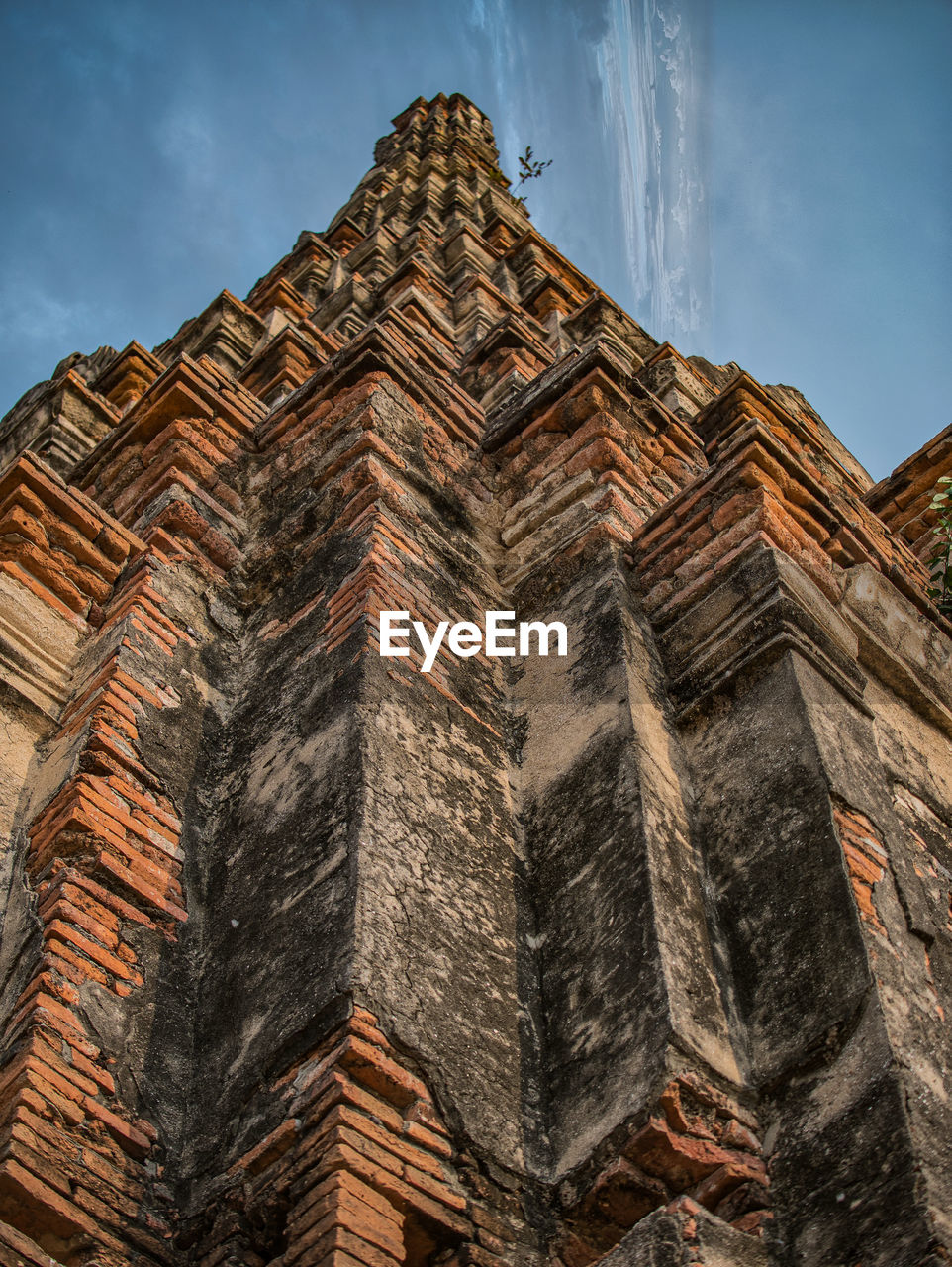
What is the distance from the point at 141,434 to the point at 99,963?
342cm

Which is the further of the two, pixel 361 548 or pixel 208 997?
pixel 361 548

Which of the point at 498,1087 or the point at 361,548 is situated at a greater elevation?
the point at 361,548

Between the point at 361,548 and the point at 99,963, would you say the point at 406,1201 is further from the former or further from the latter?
the point at 361,548

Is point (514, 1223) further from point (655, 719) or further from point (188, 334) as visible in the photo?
point (188, 334)

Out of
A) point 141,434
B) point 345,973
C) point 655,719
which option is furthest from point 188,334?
point 345,973

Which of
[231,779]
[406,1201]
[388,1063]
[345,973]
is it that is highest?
[231,779]

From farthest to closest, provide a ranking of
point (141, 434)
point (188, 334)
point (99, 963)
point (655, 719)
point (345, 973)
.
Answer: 1. point (188, 334)
2. point (141, 434)
3. point (655, 719)
4. point (99, 963)
5. point (345, 973)

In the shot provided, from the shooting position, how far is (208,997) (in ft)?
12.6

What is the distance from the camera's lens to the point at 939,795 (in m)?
5.05

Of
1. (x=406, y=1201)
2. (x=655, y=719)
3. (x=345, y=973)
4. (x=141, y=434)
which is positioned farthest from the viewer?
(x=141, y=434)

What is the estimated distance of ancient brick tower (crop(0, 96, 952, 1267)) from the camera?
125 inches

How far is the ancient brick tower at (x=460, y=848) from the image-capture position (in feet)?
10.4

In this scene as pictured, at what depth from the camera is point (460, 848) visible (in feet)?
13.4

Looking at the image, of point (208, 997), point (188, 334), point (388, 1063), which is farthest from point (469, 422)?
point (188, 334)
